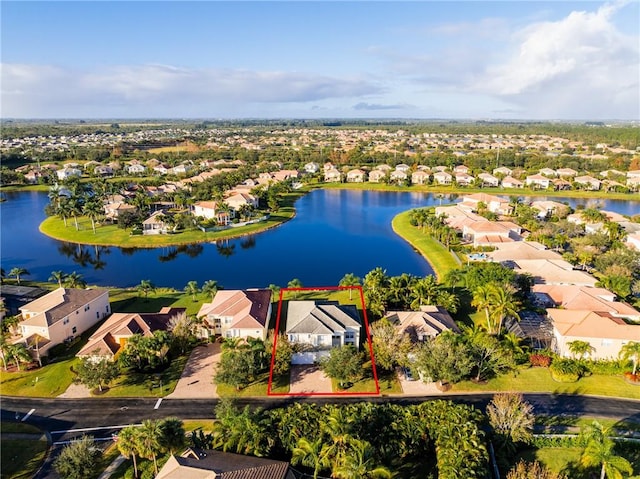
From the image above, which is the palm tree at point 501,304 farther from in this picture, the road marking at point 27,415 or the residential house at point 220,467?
the road marking at point 27,415

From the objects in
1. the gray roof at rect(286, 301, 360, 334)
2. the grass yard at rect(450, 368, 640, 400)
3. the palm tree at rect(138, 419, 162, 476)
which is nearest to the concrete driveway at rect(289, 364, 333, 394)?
Result: the gray roof at rect(286, 301, 360, 334)

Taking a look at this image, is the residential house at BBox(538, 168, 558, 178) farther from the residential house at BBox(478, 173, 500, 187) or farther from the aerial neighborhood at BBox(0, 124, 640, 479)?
the aerial neighborhood at BBox(0, 124, 640, 479)

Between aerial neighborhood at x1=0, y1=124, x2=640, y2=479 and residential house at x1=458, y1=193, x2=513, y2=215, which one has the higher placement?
residential house at x1=458, y1=193, x2=513, y2=215

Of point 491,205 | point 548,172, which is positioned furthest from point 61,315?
point 548,172

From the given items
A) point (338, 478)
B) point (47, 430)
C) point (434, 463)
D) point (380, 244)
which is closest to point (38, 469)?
point (47, 430)

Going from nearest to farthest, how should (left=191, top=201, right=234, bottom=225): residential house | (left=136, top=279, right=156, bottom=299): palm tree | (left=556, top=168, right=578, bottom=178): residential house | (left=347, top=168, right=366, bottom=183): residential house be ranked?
1. (left=136, top=279, right=156, bottom=299): palm tree
2. (left=191, top=201, right=234, bottom=225): residential house
3. (left=556, top=168, right=578, bottom=178): residential house
4. (left=347, top=168, right=366, bottom=183): residential house

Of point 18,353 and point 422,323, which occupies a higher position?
point 422,323


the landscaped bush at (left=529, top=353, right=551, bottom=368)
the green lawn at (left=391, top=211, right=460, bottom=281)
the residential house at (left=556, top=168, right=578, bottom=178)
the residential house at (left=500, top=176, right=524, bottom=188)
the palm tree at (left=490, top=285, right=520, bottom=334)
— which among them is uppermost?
the residential house at (left=556, top=168, right=578, bottom=178)

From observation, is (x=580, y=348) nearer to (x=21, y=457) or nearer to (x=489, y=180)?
(x=21, y=457)
